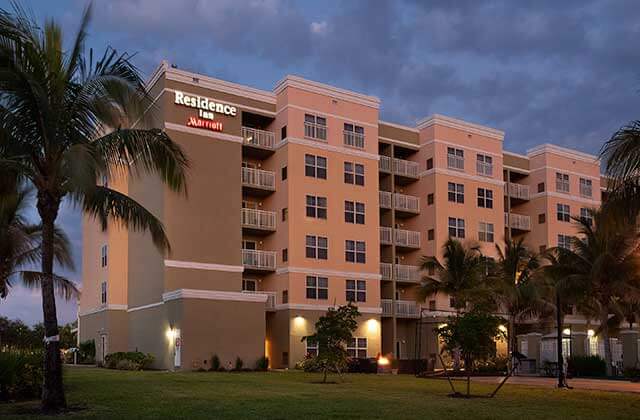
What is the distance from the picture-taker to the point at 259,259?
43875 millimetres

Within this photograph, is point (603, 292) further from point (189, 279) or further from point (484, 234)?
point (189, 279)

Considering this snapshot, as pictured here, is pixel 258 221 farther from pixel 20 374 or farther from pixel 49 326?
pixel 49 326

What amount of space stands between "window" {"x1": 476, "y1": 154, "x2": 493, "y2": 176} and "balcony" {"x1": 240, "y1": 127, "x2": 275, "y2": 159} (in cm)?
1608

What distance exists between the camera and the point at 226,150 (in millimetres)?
42156

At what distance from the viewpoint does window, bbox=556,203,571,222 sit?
57281 millimetres

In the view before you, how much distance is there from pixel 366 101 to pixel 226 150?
10583 millimetres

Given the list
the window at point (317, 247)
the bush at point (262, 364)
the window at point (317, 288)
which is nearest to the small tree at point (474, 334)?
the bush at point (262, 364)

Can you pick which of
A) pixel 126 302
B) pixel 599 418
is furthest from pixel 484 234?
pixel 599 418

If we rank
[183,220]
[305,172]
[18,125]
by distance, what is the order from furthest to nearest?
[305,172], [183,220], [18,125]

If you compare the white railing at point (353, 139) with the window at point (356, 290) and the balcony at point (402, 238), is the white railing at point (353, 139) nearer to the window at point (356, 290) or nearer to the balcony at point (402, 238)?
the balcony at point (402, 238)

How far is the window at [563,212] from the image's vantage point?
57.3 meters

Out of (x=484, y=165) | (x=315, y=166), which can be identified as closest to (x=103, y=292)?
(x=315, y=166)

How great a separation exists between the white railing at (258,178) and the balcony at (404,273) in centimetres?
968

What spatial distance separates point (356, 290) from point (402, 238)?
6.33 metres
